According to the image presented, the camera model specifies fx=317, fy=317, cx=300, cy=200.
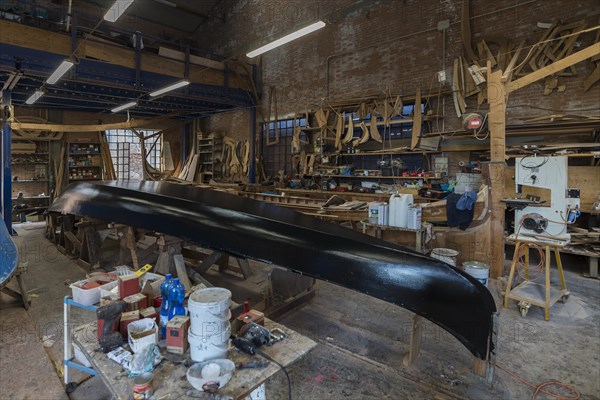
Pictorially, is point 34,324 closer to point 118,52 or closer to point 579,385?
point 579,385

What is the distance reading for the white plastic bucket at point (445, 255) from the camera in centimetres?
361

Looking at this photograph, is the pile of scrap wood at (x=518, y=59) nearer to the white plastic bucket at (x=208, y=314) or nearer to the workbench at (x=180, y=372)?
the workbench at (x=180, y=372)

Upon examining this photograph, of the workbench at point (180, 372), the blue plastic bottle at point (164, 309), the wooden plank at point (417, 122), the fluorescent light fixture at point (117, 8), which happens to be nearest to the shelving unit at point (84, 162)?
the fluorescent light fixture at point (117, 8)

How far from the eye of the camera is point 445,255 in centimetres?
362

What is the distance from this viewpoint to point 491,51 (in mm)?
5348

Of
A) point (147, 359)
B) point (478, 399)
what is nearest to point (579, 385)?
point (478, 399)

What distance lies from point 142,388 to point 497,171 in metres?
4.08

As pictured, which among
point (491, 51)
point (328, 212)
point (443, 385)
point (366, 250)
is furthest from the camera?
point (491, 51)

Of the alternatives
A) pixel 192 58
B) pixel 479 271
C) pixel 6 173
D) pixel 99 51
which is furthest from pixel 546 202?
pixel 6 173

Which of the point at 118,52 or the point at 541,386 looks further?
the point at 118,52

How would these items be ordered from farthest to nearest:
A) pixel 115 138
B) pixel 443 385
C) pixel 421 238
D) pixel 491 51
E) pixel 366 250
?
1. pixel 115 138
2. pixel 491 51
3. pixel 421 238
4. pixel 443 385
5. pixel 366 250

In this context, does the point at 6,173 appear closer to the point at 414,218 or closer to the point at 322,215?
the point at 322,215

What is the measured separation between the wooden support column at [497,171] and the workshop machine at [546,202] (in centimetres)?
22

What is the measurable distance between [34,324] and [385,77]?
6.70 m
